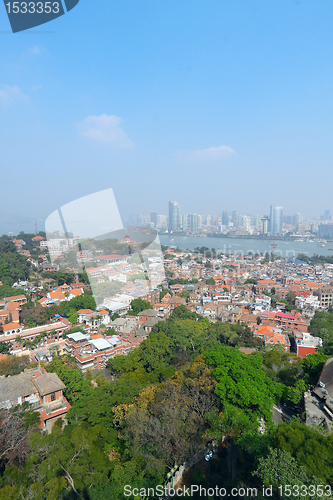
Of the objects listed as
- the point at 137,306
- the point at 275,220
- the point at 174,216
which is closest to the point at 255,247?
the point at 174,216

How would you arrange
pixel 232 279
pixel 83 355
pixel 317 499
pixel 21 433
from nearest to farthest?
pixel 317 499
pixel 21 433
pixel 83 355
pixel 232 279

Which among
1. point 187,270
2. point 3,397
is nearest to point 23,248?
point 187,270

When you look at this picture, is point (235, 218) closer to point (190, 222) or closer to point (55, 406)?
point (190, 222)

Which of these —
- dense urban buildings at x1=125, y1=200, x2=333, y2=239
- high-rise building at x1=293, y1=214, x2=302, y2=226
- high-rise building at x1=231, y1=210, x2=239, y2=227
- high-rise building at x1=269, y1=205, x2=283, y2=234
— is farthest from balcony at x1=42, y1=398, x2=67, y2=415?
high-rise building at x1=293, y1=214, x2=302, y2=226

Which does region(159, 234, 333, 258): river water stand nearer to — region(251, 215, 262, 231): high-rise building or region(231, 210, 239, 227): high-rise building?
region(251, 215, 262, 231): high-rise building

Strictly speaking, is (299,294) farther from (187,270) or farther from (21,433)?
(21,433)

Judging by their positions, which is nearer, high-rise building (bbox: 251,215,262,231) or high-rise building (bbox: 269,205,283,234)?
high-rise building (bbox: 269,205,283,234)

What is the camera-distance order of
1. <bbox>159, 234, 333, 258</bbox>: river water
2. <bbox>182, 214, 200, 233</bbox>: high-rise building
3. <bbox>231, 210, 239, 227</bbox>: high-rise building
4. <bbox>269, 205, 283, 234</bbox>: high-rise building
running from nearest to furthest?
<bbox>159, 234, 333, 258</bbox>: river water → <bbox>182, 214, 200, 233</bbox>: high-rise building → <bbox>269, 205, 283, 234</bbox>: high-rise building → <bbox>231, 210, 239, 227</bbox>: high-rise building

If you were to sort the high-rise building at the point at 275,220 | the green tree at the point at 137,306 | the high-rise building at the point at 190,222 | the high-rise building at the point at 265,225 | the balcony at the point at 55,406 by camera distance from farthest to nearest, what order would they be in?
the high-rise building at the point at 275,220, the high-rise building at the point at 265,225, the high-rise building at the point at 190,222, the green tree at the point at 137,306, the balcony at the point at 55,406

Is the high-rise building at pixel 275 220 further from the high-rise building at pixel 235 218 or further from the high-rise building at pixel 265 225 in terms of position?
the high-rise building at pixel 235 218

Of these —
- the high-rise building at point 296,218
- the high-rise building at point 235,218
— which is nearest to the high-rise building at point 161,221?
the high-rise building at point 235,218

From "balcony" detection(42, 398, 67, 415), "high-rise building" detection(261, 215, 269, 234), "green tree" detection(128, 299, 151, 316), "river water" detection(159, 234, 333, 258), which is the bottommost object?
"river water" detection(159, 234, 333, 258)
